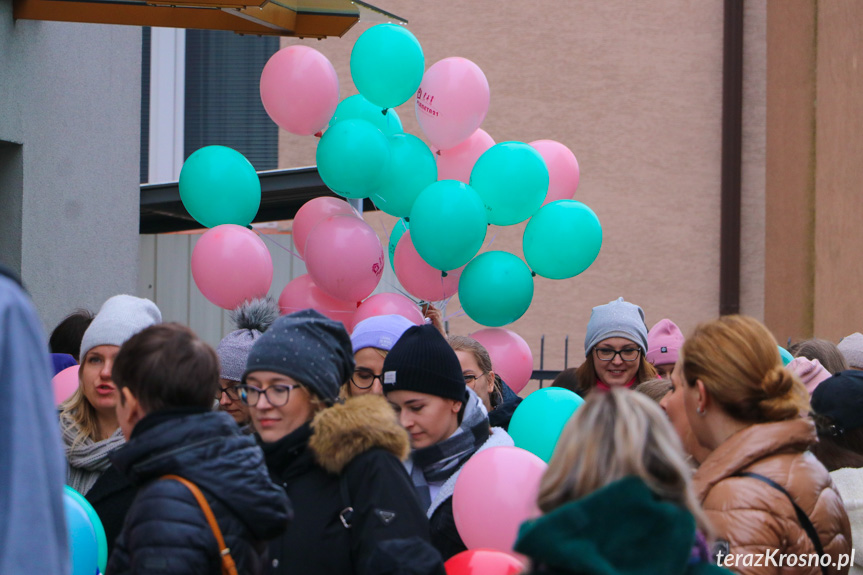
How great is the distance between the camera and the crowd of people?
1.39 m

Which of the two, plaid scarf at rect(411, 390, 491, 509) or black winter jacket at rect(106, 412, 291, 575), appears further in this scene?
plaid scarf at rect(411, 390, 491, 509)

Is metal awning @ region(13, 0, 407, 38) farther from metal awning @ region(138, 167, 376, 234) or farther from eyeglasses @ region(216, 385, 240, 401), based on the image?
eyeglasses @ region(216, 385, 240, 401)

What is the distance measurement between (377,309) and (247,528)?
247 cm

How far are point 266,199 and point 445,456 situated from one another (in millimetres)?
4044

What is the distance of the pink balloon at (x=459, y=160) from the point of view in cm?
500

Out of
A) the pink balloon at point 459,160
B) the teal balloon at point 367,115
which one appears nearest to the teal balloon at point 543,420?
the pink balloon at point 459,160

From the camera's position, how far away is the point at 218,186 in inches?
179

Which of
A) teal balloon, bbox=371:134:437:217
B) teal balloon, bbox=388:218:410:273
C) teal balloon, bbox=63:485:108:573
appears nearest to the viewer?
teal balloon, bbox=63:485:108:573

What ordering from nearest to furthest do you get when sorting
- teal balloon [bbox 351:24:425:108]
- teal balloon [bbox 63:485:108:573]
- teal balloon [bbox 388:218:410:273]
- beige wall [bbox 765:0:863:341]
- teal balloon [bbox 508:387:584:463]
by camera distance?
1. teal balloon [bbox 63:485:108:573]
2. teal balloon [bbox 508:387:584:463]
3. teal balloon [bbox 351:24:425:108]
4. teal balloon [bbox 388:218:410:273]
5. beige wall [bbox 765:0:863:341]

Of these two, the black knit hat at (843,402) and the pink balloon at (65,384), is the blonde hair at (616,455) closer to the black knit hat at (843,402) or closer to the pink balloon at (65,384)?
the black knit hat at (843,402)

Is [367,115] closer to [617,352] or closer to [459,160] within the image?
[459,160]

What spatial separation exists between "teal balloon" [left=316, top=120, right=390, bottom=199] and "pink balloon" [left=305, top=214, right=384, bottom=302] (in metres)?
0.20

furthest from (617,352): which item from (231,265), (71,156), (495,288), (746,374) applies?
(71,156)

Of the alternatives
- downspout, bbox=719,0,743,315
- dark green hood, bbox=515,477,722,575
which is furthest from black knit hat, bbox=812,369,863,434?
downspout, bbox=719,0,743,315
